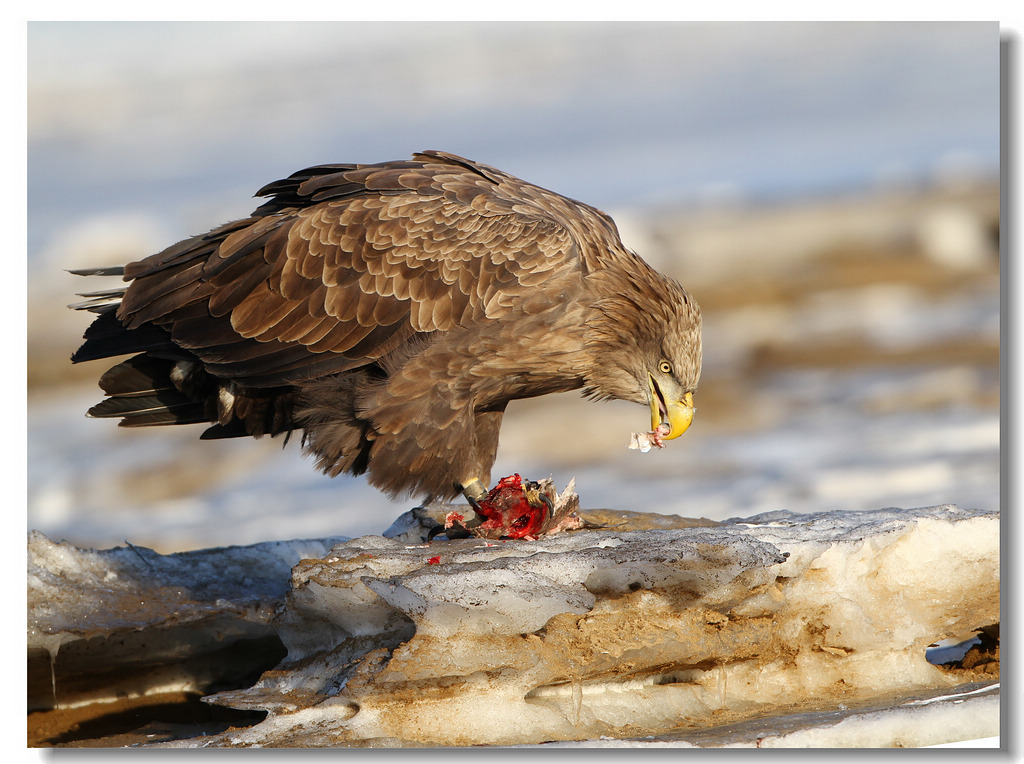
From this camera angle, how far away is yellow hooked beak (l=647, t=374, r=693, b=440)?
4871mm

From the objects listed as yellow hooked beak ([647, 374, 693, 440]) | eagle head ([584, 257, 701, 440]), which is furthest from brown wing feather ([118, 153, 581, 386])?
yellow hooked beak ([647, 374, 693, 440])

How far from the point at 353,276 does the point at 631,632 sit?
1942mm

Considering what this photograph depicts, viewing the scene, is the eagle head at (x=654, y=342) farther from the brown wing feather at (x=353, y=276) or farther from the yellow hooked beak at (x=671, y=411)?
the brown wing feather at (x=353, y=276)

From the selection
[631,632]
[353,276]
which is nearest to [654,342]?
[353,276]

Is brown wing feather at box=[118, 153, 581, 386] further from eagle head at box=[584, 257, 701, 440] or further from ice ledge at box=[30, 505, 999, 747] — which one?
ice ledge at box=[30, 505, 999, 747]

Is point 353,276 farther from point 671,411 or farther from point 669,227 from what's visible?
point 669,227

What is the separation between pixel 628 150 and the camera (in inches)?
270

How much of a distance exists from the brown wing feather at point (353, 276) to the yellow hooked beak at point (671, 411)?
65 centimetres

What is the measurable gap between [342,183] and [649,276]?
1384 millimetres

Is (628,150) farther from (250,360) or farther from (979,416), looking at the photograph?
(979,416)

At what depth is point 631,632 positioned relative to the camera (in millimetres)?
3727

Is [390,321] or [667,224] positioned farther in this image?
[667,224]

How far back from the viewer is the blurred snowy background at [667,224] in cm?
500

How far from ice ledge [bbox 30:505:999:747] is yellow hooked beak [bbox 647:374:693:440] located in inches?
32.5
